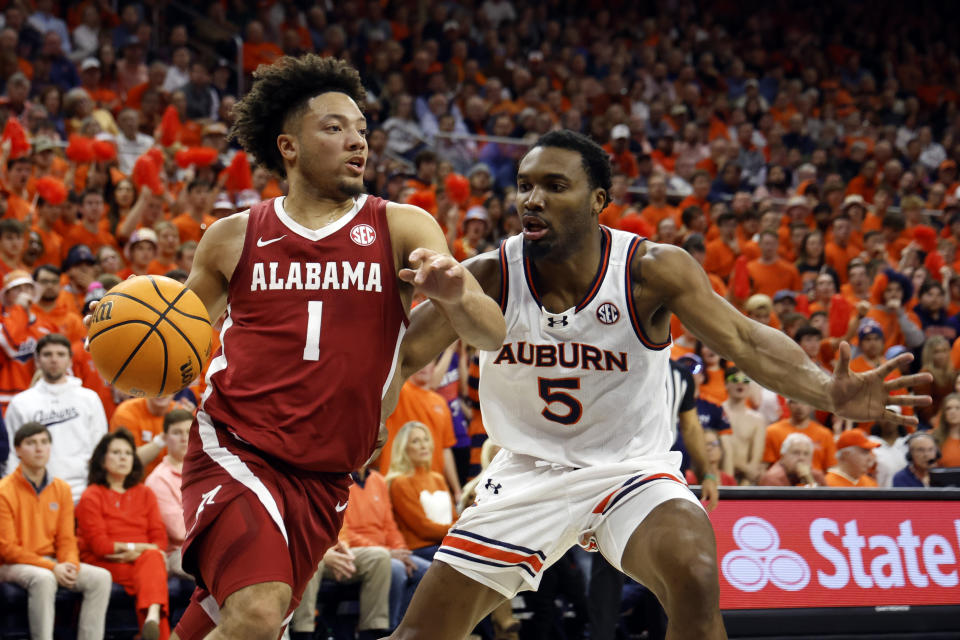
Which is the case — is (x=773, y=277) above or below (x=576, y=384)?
above

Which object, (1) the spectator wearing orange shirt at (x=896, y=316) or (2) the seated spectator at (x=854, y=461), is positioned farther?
(1) the spectator wearing orange shirt at (x=896, y=316)

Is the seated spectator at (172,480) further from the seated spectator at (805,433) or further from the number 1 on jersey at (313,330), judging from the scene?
the seated spectator at (805,433)

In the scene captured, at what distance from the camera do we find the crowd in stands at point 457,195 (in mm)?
7020

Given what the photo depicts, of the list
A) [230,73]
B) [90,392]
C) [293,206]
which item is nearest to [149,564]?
[90,392]

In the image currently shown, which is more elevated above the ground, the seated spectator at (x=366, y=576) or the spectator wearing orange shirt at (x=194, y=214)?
the spectator wearing orange shirt at (x=194, y=214)

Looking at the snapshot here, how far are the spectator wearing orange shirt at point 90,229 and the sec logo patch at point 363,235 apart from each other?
5911mm

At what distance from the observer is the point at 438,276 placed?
10.7ft

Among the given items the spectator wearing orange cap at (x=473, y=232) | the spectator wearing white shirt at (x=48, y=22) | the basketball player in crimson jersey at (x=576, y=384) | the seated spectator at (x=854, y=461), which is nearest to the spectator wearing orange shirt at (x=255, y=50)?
the spectator wearing white shirt at (x=48, y=22)

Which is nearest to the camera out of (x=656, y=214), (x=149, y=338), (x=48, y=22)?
(x=149, y=338)

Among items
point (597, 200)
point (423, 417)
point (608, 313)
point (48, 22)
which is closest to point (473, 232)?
point (423, 417)

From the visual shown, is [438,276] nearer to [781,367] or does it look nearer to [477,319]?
[477,319]

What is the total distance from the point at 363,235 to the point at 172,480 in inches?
151

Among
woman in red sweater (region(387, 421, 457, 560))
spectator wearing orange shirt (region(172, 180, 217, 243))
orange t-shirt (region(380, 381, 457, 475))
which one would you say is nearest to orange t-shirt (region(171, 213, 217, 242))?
spectator wearing orange shirt (region(172, 180, 217, 243))

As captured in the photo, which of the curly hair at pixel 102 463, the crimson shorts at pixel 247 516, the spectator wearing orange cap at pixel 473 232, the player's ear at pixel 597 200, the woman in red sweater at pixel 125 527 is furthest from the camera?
the spectator wearing orange cap at pixel 473 232
